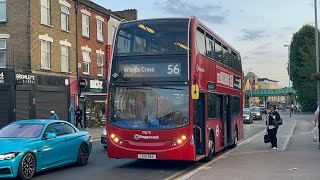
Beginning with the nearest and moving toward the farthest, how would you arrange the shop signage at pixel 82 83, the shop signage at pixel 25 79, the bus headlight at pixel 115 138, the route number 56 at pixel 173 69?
1. the route number 56 at pixel 173 69
2. the bus headlight at pixel 115 138
3. the shop signage at pixel 25 79
4. the shop signage at pixel 82 83

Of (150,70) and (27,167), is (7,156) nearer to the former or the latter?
(27,167)

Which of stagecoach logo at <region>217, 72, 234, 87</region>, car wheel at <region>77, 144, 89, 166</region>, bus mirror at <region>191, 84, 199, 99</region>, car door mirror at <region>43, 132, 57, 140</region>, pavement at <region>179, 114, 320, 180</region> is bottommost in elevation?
pavement at <region>179, 114, 320, 180</region>

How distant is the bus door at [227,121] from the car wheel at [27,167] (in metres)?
7.35

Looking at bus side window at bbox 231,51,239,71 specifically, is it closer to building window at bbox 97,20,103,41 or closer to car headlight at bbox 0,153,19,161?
car headlight at bbox 0,153,19,161

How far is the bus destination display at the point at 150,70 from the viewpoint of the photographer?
11461mm

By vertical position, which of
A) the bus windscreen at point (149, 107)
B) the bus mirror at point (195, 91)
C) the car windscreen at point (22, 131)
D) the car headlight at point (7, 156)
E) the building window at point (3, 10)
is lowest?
the car headlight at point (7, 156)

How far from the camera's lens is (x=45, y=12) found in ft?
94.5

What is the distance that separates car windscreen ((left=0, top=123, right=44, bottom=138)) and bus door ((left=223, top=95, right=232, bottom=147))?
266 inches

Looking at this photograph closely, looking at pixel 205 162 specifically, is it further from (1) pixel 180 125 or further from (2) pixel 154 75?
(2) pixel 154 75

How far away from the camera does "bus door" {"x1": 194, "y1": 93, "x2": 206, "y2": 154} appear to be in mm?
12164

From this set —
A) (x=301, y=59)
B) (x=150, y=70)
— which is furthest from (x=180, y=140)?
(x=301, y=59)

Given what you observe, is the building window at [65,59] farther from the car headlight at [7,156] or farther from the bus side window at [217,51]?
the car headlight at [7,156]

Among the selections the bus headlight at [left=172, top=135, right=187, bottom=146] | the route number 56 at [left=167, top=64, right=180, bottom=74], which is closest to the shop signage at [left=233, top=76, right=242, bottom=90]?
the route number 56 at [left=167, top=64, right=180, bottom=74]

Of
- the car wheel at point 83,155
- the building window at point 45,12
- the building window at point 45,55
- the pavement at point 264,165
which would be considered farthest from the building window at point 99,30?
the car wheel at point 83,155
